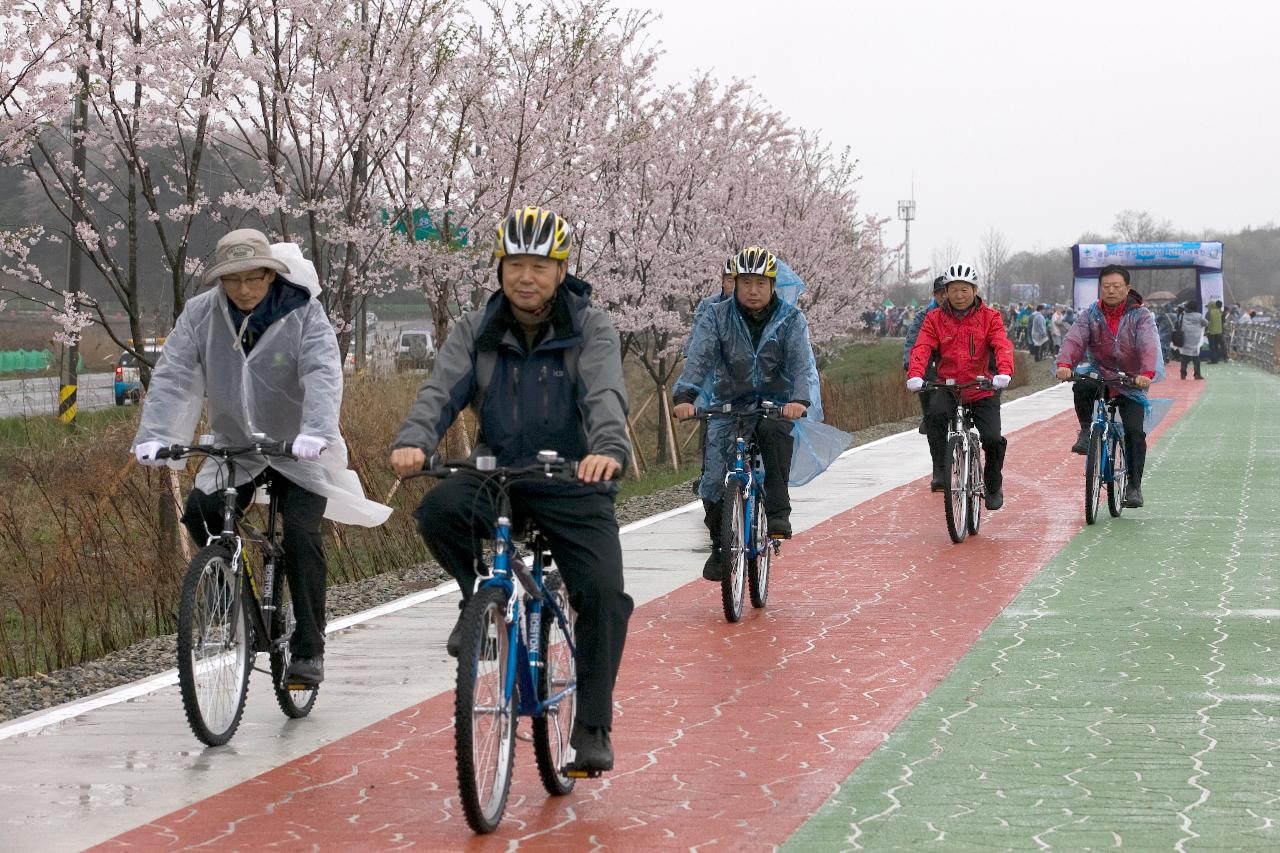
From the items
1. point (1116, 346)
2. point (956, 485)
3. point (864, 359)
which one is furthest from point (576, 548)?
point (864, 359)

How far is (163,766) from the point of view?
6.11 metres

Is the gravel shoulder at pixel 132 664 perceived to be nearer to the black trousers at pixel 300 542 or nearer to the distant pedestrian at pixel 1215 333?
the black trousers at pixel 300 542

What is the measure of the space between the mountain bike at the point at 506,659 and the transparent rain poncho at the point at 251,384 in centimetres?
134

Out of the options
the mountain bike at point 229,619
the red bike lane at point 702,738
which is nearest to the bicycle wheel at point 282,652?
the mountain bike at point 229,619

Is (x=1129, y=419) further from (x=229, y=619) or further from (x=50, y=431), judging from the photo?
(x=50, y=431)

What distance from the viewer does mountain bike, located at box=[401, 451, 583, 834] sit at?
4938 millimetres

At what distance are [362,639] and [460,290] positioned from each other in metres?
9.89

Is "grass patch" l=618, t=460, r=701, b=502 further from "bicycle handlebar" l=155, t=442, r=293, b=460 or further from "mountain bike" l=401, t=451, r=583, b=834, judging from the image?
"mountain bike" l=401, t=451, r=583, b=834

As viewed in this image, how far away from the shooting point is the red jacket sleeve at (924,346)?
12.3 metres

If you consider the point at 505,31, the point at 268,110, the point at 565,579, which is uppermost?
the point at 505,31

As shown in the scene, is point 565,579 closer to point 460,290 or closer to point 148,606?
point 148,606

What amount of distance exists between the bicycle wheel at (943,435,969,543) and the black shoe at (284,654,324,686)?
6.42m

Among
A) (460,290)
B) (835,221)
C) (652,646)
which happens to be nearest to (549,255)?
(652,646)

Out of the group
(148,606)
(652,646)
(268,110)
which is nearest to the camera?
(652,646)
